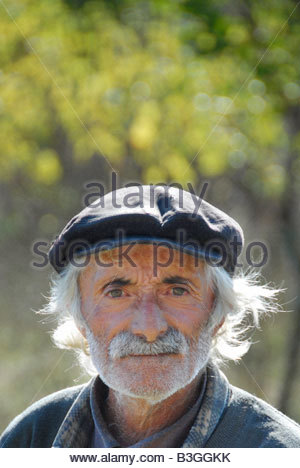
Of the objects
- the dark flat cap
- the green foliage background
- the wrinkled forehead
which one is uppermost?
the green foliage background

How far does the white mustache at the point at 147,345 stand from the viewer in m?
2.00

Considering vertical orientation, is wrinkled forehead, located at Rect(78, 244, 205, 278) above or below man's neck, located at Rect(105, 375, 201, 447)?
above

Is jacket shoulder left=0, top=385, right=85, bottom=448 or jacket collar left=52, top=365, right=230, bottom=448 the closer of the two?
jacket collar left=52, top=365, right=230, bottom=448

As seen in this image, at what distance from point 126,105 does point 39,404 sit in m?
3.58

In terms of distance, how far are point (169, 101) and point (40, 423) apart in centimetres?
353

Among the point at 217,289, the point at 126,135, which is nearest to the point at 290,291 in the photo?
the point at 126,135

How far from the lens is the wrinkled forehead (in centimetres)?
207

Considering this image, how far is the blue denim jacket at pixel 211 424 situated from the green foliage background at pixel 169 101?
201 centimetres

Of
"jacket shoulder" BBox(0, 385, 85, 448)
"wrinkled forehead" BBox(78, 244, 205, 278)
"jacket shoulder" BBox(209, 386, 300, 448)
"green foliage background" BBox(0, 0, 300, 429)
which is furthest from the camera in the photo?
"green foliage background" BBox(0, 0, 300, 429)

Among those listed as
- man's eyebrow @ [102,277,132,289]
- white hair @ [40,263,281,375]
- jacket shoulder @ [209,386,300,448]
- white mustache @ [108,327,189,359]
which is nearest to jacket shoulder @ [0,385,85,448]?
white hair @ [40,263,281,375]

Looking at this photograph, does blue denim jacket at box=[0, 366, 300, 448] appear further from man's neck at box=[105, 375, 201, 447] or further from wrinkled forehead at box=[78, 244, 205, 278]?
wrinkled forehead at box=[78, 244, 205, 278]

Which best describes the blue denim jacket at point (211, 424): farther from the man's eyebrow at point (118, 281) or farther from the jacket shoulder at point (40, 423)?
the man's eyebrow at point (118, 281)

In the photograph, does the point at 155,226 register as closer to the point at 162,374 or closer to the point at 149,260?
the point at 149,260
